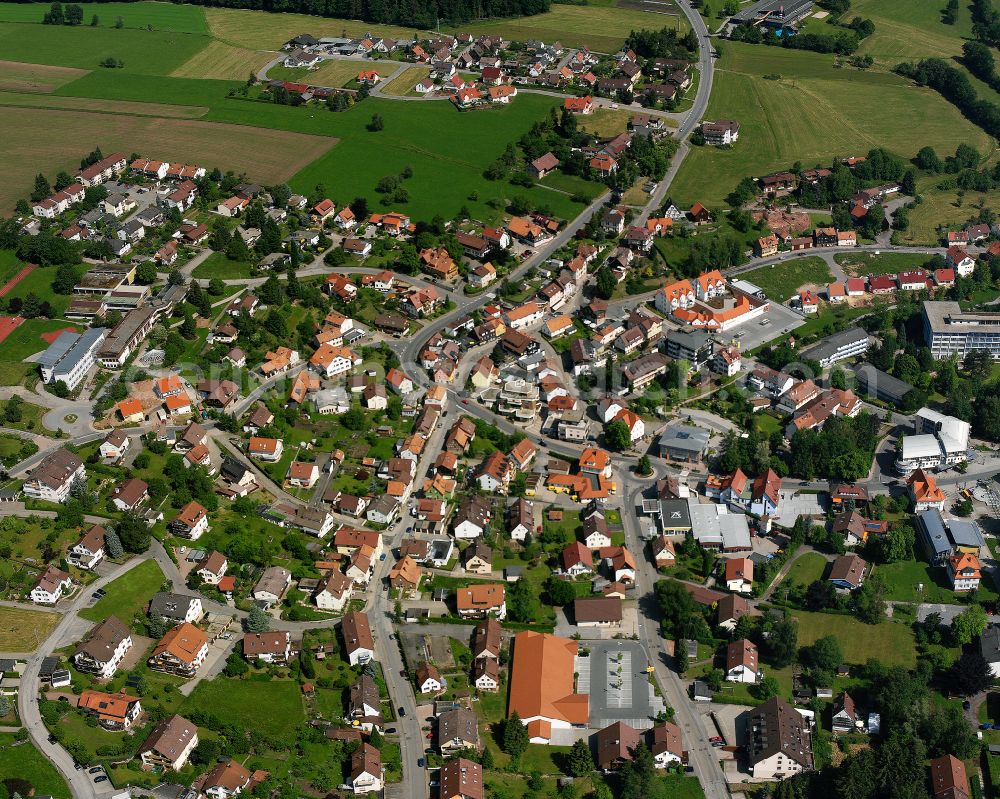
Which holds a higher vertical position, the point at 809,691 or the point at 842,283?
the point at 842,283

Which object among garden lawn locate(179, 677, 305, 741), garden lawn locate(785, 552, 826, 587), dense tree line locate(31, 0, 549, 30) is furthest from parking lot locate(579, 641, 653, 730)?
dense tree line locate(31, 0, 549, 30)

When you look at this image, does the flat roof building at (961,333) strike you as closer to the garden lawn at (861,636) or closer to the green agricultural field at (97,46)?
the garden lawn at (861,636)

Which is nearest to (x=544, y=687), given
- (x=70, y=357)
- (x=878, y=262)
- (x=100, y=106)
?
(x=70, y=357)

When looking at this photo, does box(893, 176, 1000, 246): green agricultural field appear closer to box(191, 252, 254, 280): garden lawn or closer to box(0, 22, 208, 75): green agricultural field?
box(191, 252, 254, 280): garden lawn

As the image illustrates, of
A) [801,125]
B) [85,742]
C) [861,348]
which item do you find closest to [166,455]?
[85,742]

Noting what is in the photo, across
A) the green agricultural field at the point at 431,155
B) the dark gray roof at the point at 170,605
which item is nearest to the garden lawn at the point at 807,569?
the dark gray roof at the point at 170,605

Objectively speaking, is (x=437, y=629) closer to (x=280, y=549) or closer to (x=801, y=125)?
(x=280, y=549)

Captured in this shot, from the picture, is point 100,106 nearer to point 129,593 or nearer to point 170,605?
point 129,593
